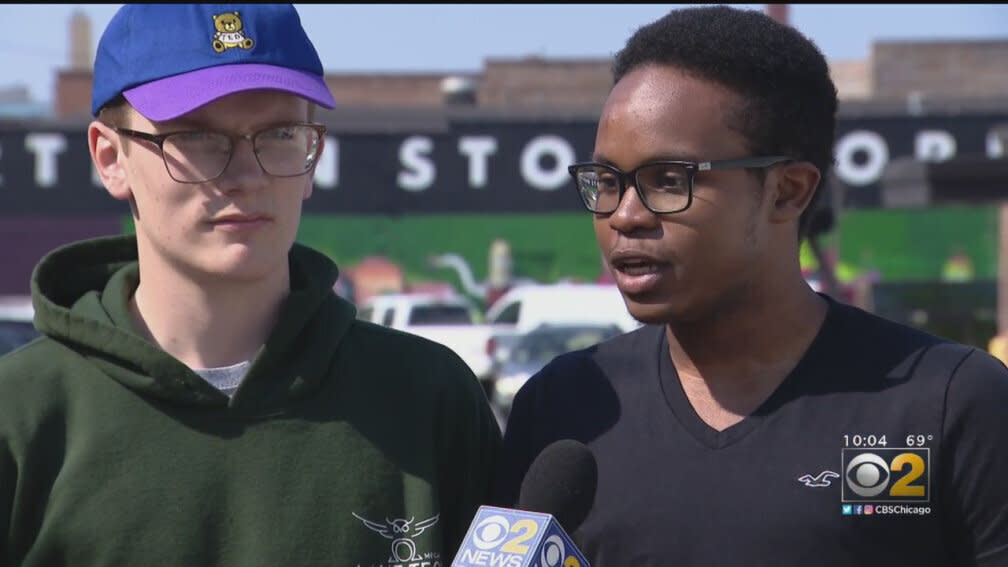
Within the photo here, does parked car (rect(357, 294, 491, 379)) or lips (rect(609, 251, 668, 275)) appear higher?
lips (rect(609, 251, 668, 275))

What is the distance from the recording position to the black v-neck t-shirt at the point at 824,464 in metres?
3.12

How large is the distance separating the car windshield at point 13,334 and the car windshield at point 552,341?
7.83 metres

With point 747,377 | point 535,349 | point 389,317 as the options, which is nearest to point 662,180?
point 747,377

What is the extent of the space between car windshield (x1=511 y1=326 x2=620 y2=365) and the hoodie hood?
50.5 feet

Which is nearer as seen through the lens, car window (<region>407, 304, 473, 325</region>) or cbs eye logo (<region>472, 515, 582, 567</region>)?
cbs eye logo (<region>472, 515, 582, 567</region>)

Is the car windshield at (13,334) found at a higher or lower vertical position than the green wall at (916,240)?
higher

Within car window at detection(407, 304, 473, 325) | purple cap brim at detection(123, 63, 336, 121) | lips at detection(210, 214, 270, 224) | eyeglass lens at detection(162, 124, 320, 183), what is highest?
purple cap brim at detection(123, 63, 336, 121)

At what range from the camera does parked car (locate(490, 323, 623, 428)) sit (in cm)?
1861

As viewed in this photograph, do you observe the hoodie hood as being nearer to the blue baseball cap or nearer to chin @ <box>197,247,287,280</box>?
chin @ <box>197,247,287,280</box>

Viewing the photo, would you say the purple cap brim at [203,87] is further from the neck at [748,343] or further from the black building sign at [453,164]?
the black building sign at [453,164]

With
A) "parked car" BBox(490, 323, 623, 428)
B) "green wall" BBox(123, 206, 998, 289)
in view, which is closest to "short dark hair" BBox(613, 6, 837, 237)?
"parked car" BBox(490, 323, 623, 428)

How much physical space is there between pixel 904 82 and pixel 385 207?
27.1 meters

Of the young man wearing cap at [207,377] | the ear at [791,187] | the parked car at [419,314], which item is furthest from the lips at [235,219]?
the parked car at [419,314]

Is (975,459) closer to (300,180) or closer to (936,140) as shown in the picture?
(300,180)
